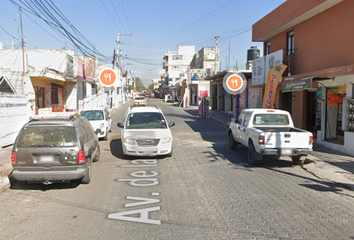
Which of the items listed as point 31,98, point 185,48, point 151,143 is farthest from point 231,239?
point 185,48

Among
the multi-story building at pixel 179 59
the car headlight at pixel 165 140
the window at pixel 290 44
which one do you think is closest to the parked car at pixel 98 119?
the car headlight at pixel 165 140

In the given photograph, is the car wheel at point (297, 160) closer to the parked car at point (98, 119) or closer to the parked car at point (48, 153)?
the parked car at point (48, 153)

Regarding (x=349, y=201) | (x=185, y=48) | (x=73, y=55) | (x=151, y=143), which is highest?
(x=185, y=48)

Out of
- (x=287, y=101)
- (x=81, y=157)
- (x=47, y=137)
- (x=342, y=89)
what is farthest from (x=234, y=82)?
(x=47, y=137)

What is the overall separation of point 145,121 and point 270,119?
448cm

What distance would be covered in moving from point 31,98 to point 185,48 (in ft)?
283

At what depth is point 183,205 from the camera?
20.5 feet

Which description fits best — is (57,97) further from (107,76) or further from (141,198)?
(141,198)

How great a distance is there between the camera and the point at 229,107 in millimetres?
32281

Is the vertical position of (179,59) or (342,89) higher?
(179,59)

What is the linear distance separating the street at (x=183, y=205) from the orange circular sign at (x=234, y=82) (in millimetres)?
13599

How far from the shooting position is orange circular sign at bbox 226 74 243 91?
23.0 metres

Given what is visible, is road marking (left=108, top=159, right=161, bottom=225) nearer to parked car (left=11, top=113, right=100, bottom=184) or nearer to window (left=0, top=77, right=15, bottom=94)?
parked car (left=11, top=113, right=100, bottom=184)

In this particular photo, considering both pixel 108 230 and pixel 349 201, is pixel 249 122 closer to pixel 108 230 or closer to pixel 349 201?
pixel 349 201
